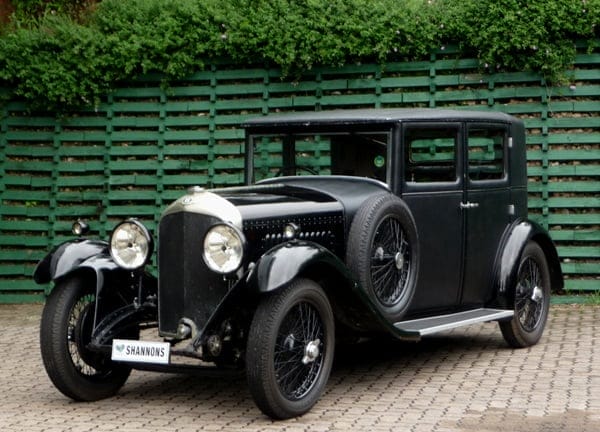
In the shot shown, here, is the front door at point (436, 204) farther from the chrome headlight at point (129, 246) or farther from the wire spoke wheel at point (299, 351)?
the chrome headlight at point (129, 246)

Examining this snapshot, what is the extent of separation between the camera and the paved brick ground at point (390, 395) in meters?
6.16

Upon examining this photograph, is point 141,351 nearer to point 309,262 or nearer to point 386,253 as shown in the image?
point 309,262

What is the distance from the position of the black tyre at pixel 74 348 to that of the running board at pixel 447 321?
5.89ft

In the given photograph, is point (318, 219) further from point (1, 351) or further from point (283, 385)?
point (1, 351)

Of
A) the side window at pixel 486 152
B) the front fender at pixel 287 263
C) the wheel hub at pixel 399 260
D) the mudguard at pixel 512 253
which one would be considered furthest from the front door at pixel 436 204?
the front fender at pixel 287 263

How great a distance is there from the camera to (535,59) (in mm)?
10367

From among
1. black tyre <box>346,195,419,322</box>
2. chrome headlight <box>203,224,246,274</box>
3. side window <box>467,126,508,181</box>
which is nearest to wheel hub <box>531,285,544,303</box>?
side window <box>467,126,508,181</box>

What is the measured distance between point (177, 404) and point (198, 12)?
5152 mm

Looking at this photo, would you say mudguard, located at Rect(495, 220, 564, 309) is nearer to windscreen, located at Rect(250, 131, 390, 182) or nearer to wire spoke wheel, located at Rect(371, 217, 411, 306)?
wire spoke wheel, located at Rect(371, 217, 411, 306)

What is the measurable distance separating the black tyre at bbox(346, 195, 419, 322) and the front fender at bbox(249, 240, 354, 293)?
1.37 feet

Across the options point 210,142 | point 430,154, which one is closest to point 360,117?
point 430,154

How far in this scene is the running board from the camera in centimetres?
729

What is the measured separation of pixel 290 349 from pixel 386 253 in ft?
3.86

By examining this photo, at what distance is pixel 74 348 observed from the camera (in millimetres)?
7031
